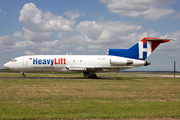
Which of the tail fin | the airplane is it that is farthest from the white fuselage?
the tail fin

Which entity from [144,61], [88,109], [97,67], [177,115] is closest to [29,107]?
[88,109]

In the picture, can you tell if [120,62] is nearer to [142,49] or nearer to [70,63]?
[142,49]

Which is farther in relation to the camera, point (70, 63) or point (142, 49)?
point (142, 49)

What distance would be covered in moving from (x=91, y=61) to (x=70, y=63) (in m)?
3.62

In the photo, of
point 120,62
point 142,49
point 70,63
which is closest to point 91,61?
point 70,63

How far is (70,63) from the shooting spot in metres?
31.0

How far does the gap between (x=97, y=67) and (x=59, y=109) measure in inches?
865

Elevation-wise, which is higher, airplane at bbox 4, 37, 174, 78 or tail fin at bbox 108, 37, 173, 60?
tail fin at bbox 108, 37, 173, 60

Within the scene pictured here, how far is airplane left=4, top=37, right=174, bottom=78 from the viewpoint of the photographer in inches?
1207

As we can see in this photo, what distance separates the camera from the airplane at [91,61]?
30.7 m

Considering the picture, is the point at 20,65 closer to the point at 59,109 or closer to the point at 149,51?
the point at 149,51

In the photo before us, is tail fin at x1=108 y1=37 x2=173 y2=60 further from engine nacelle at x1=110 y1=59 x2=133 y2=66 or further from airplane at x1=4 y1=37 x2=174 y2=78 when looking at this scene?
engine nacelle at x1=110 y1=59 x2=133 y2=66

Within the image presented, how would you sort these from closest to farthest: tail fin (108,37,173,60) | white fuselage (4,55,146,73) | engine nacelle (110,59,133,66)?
engine nacelle (110,59,133,66) < white fuselage (4,55,146,73) < tail fin (108,37,173,60)

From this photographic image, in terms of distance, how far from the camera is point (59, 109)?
28.2 ft
